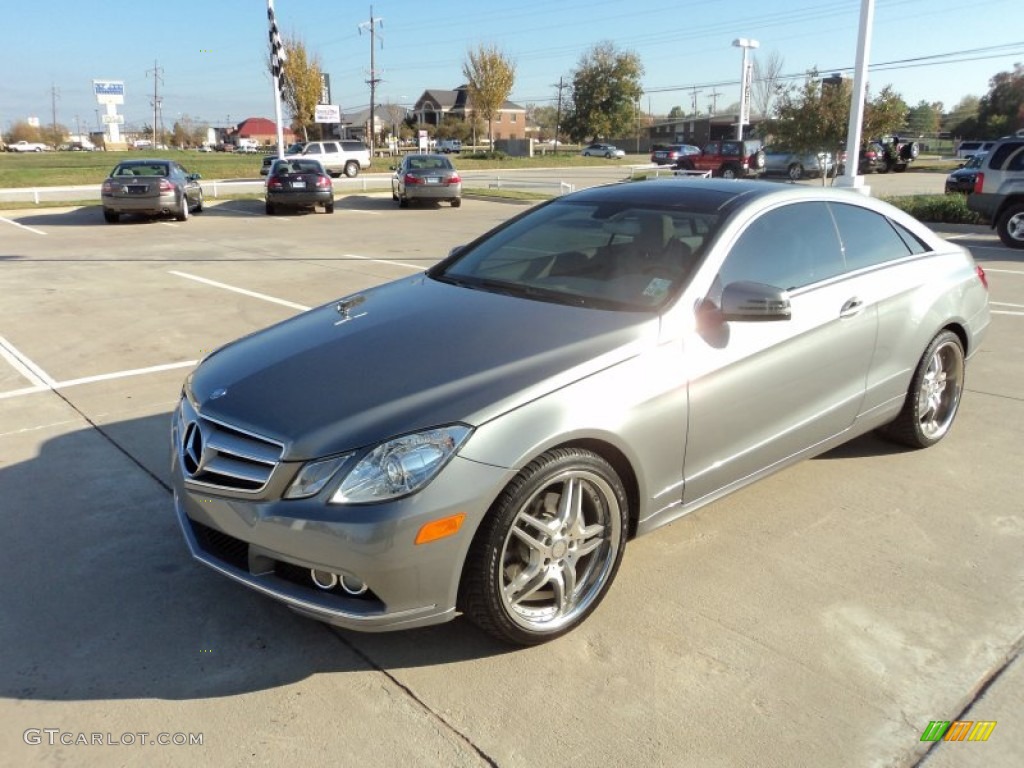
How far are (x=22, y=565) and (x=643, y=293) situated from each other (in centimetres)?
290

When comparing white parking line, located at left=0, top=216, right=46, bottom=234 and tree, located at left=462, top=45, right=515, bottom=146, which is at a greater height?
tree, located at left=462, top=45, right=515, bottom=146

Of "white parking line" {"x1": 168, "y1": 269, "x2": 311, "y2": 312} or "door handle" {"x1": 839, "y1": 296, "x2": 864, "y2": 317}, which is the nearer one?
"door handle" {"x1": 839, "y1": 296, "x2": 864, "y2": 317}

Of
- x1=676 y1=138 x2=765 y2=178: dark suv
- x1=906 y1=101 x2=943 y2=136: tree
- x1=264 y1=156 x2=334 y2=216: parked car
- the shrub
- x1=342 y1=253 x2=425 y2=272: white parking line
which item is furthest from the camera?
x1=906 y1=101 x2=943 y2=136: tree

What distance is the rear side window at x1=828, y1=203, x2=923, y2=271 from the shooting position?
424 cm

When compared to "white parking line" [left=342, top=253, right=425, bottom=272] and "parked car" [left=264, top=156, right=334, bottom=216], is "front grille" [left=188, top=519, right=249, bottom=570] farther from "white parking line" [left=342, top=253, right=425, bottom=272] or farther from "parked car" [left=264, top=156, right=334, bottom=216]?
"parked car" [left=264, top=156, right=334, bottom=216]

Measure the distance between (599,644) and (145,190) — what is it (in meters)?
18.4

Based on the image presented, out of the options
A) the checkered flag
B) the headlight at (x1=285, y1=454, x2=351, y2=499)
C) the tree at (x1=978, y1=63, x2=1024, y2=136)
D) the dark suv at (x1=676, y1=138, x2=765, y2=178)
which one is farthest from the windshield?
the tree at (x1=978, y1=63, x2=1024, y2=136)

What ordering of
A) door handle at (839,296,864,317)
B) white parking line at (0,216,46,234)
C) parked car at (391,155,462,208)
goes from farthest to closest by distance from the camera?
parked car at (391,155,462,208) → white parking line at (0,216,46,234) → door handle at (839,296,864,317)

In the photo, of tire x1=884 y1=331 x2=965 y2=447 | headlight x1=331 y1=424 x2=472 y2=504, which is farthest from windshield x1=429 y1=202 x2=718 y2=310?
tire x1=884 y1=331 x2=965 y2=447

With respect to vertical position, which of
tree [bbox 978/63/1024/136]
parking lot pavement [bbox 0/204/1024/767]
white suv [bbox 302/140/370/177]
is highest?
tree [bbox 978/63/1024/136]

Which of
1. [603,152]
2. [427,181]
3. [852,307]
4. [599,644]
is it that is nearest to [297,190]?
[427,181]

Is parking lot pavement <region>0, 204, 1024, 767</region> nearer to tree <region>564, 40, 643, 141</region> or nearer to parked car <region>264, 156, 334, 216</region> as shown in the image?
parked car <region>264, 156, 334, 216</region>

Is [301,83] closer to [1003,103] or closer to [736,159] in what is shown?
[736,159]

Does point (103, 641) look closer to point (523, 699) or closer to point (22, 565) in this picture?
point (22, 565)
